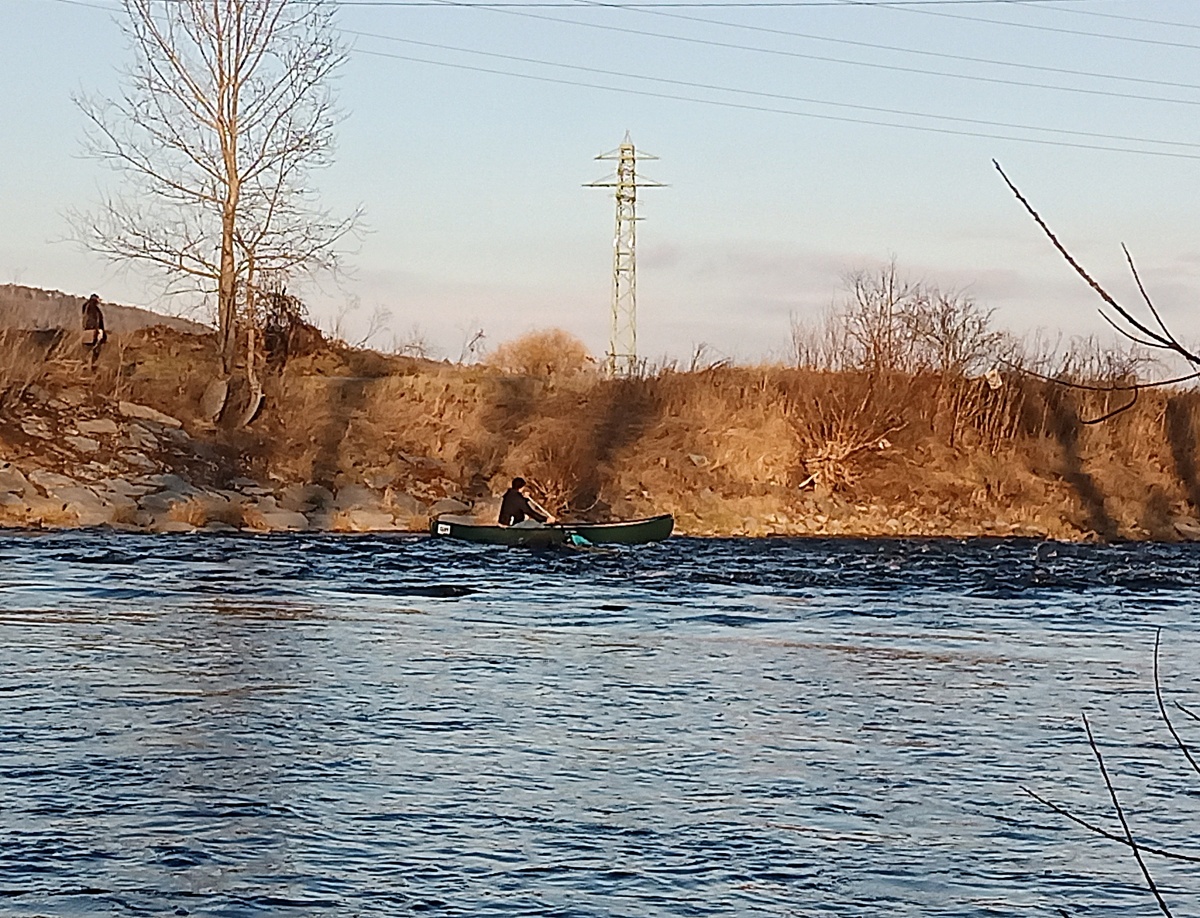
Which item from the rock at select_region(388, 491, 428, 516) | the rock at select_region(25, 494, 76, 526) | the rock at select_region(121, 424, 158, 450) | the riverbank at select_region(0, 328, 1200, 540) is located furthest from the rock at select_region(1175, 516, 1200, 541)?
the rock at select_region(25, 494, 76, 526)

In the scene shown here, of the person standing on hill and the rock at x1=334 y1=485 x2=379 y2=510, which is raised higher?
the person standing on hill

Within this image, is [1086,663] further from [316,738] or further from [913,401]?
[913,401]

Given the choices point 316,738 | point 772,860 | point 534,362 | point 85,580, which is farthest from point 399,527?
point 772,860

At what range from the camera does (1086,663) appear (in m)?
18.1

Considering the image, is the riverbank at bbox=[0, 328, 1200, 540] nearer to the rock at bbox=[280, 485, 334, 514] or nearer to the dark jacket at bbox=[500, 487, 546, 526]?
the rock at bbox=[280, 485, 334, 514]

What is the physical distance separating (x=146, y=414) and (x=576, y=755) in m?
32.1

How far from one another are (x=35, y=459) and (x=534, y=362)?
24295 mm

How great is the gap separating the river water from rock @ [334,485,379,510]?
49.3 ft

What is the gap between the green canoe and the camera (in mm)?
33000

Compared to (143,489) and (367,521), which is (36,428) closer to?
(143,489)

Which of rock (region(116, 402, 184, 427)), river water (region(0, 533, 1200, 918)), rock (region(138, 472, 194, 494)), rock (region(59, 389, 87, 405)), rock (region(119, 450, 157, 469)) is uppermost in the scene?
rock (region(59, 389, 87, 405))

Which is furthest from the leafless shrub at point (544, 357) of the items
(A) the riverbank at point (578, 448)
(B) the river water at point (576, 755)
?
(B) the river water at point (576, 755)

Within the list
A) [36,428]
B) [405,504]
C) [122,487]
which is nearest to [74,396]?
[36,428]

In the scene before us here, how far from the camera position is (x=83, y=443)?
39.9 metres
